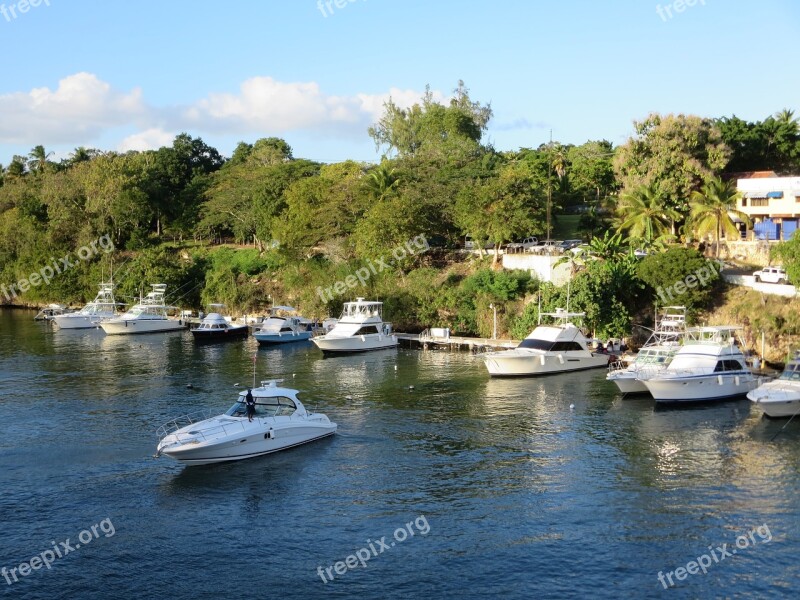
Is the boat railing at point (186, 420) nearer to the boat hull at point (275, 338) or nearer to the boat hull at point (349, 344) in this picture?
the boat hull at point (349, 344)

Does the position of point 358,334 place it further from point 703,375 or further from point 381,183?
point 703,375

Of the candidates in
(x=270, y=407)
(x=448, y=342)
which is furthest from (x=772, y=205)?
(x=270, y=407)

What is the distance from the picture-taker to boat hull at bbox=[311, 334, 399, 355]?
72.4m

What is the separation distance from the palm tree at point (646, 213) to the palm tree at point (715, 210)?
2362 mm

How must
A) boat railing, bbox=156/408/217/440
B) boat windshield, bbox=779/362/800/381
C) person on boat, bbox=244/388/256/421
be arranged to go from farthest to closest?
boat windshield, bbox=779/362/800/381, boat railing, bbox=156/408/217/440, person on boat, bbox=244/388/256/421

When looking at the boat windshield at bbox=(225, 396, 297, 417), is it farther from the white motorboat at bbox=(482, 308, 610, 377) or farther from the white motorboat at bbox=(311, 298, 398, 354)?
the white motorboat at bbox=(311, 298, 398, 354)

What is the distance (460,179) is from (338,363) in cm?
3594

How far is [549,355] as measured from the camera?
59844 mm

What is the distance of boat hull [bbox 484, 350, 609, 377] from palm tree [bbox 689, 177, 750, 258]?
2304 cm

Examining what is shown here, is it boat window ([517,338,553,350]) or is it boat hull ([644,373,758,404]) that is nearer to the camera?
boat hull ([644,373,758,404])

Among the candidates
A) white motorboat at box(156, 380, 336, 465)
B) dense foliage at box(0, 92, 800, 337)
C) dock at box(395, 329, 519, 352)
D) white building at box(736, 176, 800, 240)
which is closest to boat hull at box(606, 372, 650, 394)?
dense foliage at box(0, 92, 800, 337)

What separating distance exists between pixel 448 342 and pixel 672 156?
97.1 feet

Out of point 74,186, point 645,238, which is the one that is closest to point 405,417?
point 645,238

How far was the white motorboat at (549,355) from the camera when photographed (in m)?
59.0
